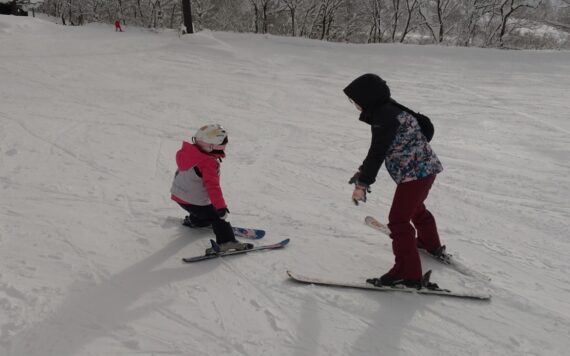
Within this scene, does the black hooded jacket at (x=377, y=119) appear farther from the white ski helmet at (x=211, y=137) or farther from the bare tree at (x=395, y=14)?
the bare tree at (x=395, y=14)

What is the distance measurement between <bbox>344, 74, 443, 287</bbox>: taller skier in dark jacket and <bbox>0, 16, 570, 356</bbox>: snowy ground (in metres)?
0.34

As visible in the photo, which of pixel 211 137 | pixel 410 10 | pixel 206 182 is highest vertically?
pixel 410 10

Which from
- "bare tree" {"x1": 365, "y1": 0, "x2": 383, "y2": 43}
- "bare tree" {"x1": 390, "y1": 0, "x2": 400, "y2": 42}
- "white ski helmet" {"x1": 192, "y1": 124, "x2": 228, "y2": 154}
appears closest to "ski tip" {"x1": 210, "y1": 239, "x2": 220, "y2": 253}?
"white ski helmet" {"x1": 192, "y1": 124, "x2": 228, "y2": 154}

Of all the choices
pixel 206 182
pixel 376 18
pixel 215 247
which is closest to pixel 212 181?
pixel 206 182

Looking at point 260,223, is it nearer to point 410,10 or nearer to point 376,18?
point 410,10

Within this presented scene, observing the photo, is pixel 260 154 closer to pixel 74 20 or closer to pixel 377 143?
pixel 377 143

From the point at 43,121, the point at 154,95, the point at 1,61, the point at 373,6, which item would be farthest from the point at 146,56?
the point at 373,6

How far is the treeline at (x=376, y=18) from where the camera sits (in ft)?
85.9

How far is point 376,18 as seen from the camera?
30.6m

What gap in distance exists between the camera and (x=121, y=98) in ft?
30.3

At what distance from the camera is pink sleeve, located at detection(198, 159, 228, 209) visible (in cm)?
340

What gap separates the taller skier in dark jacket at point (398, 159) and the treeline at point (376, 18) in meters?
23.5

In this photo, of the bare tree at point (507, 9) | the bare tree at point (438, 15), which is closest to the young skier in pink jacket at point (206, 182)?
the bare tree at point (507, 9)

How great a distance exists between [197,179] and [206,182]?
0.21 metres
